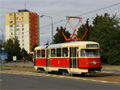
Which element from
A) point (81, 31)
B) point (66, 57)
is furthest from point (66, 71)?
point (81, 31)

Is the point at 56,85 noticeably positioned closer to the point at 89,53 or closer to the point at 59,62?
the point at 89,53

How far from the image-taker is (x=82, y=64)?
20750 millimetres

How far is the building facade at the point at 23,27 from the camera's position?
405 ft

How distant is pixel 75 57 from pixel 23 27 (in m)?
105

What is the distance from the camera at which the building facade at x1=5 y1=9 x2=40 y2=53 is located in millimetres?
123438

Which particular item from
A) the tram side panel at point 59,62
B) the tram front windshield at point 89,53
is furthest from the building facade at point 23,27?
the tram front windshield at point 89,53

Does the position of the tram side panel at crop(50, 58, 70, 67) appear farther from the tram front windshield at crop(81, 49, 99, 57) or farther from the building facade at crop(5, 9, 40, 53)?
the building facade at crop(5, 9, 40, 53)

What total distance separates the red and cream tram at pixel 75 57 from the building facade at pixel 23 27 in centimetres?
9847

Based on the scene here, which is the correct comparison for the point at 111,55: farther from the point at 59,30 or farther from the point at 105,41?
the point at 59,30

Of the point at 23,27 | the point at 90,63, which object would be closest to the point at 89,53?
the point at 90,63

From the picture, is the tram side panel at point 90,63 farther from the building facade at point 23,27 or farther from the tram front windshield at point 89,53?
the building facade at point 23,27

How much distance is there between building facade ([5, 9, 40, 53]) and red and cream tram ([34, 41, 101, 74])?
98.5m

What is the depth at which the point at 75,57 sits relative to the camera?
21.5 meters

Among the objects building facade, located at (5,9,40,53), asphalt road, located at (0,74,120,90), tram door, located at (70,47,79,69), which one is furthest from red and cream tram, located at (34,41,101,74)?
building facade, located at (5,9,40,53)
